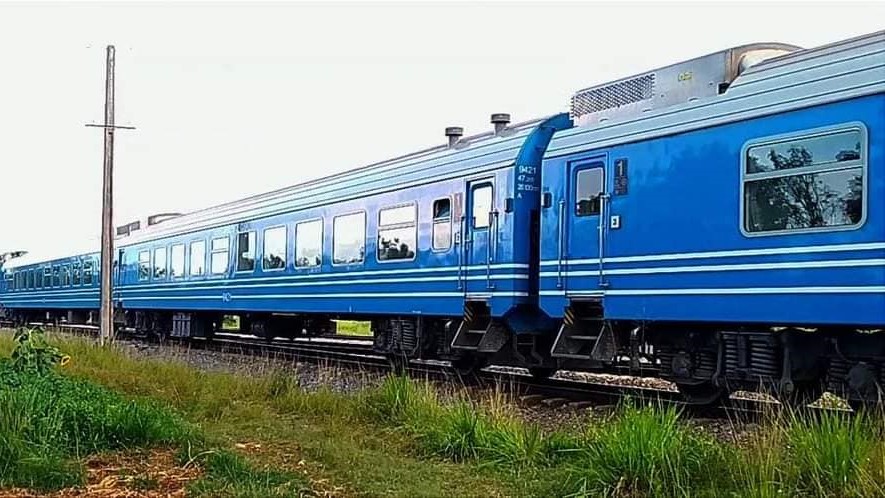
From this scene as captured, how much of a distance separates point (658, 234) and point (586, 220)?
4.17 feet

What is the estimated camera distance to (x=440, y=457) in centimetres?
710

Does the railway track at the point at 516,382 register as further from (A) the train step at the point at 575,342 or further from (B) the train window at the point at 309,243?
(B) the train window at the point at 309,243

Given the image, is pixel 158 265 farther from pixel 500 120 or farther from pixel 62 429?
pixel 62 429

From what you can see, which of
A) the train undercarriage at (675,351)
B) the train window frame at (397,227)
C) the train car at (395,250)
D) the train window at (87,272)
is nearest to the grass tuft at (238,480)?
the train undercarriage at (675,351)

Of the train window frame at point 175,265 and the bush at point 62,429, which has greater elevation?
the train window frame at point 175,265

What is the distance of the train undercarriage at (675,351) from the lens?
8500 millimetres

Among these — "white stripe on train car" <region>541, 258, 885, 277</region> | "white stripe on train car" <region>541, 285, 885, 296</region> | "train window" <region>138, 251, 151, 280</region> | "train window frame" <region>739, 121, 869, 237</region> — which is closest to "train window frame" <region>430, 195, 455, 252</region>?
"white stripe on train car" <region>541, 258, 885, 277</region>

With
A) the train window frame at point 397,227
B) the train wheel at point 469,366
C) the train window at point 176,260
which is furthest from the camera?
the train window at point 176,260

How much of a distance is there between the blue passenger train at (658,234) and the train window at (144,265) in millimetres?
12583

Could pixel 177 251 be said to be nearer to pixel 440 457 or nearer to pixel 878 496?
pixel 440 457

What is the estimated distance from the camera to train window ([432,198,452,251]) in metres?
13.6

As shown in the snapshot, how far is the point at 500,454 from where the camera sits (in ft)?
22.5

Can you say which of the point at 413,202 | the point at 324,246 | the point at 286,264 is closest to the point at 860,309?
the point at 413,202

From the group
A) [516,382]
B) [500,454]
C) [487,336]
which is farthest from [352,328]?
[500,454]
